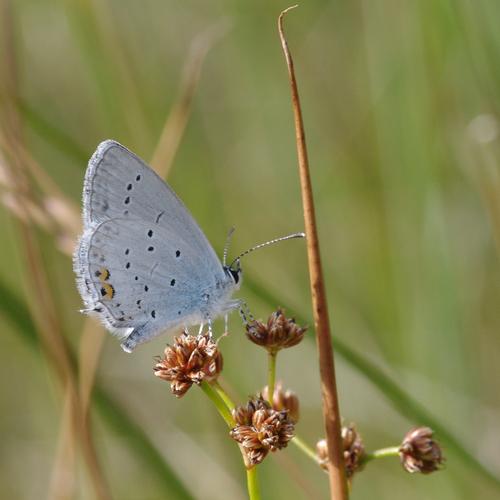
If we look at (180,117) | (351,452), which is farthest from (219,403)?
(180,117)

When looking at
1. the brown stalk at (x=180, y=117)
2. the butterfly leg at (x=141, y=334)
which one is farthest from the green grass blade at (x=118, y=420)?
the brown stalk at (x=180, y=117)

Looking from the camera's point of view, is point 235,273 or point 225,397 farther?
point 235,273

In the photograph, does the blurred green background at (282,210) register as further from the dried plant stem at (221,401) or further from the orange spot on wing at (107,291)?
the dried plant stem at (221,401)

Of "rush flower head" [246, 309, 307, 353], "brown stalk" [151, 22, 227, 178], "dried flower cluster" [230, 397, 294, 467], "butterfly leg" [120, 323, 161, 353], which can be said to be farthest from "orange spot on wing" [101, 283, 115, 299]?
"dried flower cluster" [230, 397, 294, 467]

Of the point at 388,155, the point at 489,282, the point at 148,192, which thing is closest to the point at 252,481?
the point at 148,192

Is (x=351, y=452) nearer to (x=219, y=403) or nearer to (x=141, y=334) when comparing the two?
(x=219, y=403)

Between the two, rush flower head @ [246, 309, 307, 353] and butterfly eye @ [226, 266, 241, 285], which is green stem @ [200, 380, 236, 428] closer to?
rush flower head @ [246, 309, 307, 353]
